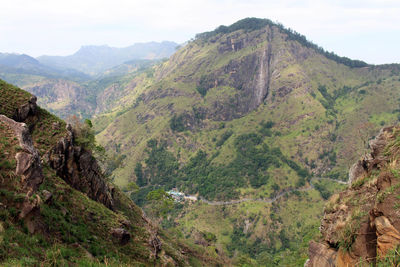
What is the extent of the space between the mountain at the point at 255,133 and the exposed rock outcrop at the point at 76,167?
41.1 m

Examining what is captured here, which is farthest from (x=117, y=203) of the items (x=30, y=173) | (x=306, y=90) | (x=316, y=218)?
(x=306, y=90)

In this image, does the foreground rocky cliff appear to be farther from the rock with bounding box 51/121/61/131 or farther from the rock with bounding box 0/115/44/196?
the rock with bounding box 51/121/61/131

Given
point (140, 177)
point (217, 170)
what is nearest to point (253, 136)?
point (217, 170)

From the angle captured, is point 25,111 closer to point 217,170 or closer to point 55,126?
point 55,126

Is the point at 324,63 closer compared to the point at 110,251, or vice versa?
the point at 110,251

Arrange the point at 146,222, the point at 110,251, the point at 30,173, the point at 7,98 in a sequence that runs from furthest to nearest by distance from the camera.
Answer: the point at 146,222 < the point at 7,98 < the point at 110,251 < the point at 30,173

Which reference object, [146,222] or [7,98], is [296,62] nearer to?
[146,222]

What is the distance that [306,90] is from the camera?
5192 inches

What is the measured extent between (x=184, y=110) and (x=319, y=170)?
79173 millimetres

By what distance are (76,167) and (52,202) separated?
783 centimetres

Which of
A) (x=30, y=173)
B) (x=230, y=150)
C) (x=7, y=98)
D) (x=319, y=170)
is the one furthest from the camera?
(x=230, y=150)

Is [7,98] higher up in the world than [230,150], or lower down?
higher up

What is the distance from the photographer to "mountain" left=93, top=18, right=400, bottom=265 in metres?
83.1

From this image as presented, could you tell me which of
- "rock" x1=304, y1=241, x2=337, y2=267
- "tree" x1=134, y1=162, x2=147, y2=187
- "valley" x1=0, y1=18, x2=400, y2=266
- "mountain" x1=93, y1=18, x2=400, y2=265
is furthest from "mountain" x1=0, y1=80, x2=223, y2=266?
"tree" x1=134, y1=162, x2=147, y2=187
